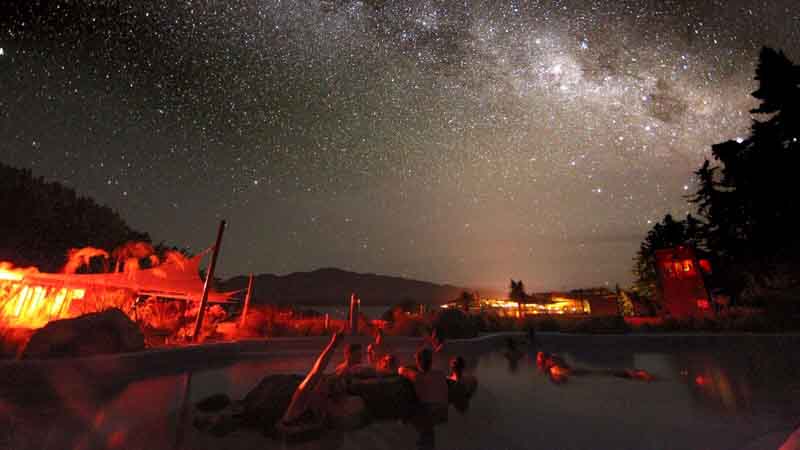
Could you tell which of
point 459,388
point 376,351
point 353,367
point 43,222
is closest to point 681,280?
point 376,351

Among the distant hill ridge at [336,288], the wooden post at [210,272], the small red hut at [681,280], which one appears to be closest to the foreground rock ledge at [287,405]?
the wooden post at [210,272]

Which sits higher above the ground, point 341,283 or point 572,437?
point 341,283

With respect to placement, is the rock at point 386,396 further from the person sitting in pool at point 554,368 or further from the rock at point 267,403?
the person sitting in pool at point 554,368

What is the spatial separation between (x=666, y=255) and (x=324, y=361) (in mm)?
34240

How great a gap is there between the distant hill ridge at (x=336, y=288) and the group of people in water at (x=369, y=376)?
275 feet

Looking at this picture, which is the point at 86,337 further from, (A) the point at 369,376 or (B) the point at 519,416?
(B) the point at 519,416

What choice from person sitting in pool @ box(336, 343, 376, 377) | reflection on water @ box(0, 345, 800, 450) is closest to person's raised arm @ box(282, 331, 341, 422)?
reflection on water @ box(0, 345, 800, 450)

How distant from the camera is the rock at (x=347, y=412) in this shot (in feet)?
12.5

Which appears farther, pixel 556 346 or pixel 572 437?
pixel 556 346

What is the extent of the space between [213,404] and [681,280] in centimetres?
3418

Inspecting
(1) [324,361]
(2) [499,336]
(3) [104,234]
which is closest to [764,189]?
(2) [499,336]

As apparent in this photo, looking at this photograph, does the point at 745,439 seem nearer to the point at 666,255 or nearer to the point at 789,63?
the point at 789,63

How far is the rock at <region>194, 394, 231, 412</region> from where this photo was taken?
4133mm

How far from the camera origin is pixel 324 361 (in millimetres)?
3832
